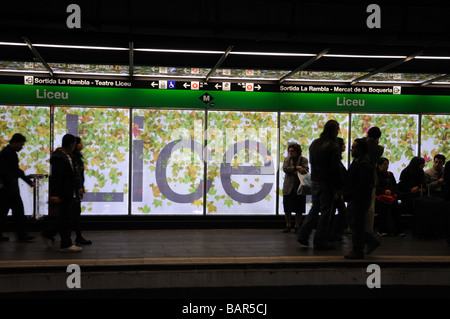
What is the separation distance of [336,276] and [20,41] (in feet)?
18.7

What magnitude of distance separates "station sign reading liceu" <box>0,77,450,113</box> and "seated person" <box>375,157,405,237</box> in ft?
7.00

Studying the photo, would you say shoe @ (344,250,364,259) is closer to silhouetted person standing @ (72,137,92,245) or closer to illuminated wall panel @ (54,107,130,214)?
silhouetted person standing @ (72,137,92,245)

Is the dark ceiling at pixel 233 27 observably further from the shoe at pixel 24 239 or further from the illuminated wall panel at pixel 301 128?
the shoe at pixel 24 239

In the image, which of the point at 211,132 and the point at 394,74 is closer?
the point at 394,74

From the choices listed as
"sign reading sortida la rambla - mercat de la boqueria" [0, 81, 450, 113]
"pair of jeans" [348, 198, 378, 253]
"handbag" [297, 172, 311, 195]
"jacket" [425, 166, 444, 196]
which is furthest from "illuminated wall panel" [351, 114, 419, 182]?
"pair of jeans" [348, 198, 378, 253]

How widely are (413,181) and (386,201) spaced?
964 millimetres

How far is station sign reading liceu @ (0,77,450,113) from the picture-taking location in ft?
35.5

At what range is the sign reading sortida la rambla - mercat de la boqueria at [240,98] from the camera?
426 inches

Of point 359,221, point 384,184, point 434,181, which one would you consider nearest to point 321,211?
point 359,221
